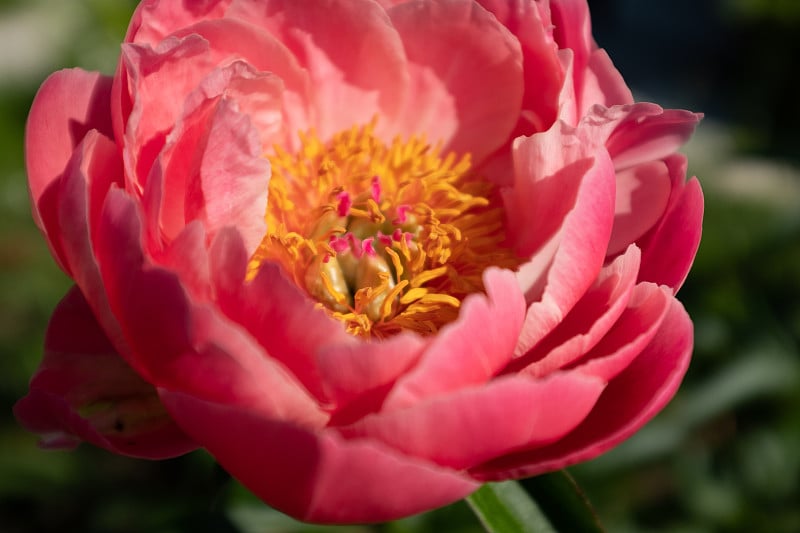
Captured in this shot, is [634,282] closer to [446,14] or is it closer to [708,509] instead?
[446,14]

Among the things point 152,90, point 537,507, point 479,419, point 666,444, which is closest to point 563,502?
point 537,507

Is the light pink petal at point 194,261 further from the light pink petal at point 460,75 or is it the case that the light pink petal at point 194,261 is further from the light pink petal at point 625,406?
the light pink petal at point 460,75

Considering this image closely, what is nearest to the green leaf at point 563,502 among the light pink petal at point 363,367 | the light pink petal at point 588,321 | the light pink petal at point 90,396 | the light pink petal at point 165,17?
the light pink petal at point 588,321

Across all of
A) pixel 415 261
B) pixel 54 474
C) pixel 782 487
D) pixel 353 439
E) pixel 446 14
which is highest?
pixel 446 14

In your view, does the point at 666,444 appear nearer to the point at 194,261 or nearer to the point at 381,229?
the point at 381,229

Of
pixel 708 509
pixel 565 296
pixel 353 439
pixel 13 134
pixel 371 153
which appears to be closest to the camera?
pixel 353 439

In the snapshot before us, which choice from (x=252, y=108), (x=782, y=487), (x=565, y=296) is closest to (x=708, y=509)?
(x=782, y=487)
